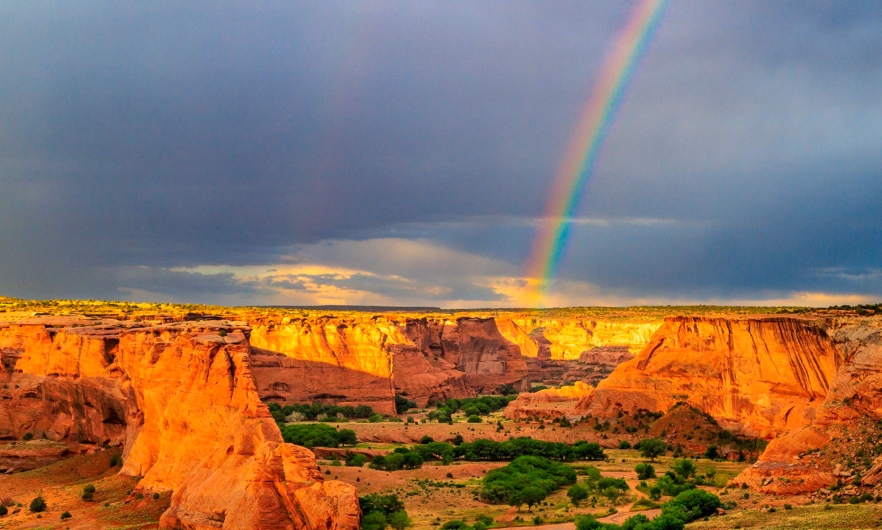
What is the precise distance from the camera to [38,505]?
1816 inches

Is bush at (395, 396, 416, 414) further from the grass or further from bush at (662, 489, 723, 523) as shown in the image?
the grass

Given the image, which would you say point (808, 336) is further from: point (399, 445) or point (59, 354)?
point (59, 354)

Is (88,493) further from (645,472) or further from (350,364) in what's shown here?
(350,364)

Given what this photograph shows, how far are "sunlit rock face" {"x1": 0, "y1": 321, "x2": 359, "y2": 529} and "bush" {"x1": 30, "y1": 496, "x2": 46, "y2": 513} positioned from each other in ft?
14.3

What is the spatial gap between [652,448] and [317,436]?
2711 centimetres

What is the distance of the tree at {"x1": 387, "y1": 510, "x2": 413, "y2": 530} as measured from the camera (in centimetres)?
4403

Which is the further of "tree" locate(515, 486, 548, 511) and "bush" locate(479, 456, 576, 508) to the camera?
"bush" locate(479, 456, 576, 508)

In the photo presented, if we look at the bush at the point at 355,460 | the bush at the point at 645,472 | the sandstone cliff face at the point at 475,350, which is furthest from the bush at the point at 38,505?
the sandstone cliff face at the point at 475,350

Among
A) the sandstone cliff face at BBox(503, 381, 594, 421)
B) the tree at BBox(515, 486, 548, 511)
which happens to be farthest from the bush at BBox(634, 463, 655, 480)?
the sandstone cliff face at BBox(503, 381, 594, 421)

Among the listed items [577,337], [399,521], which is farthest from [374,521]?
[577,337]

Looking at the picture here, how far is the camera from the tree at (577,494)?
5406cm

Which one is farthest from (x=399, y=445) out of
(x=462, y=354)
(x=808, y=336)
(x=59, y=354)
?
(x=462, y=354)

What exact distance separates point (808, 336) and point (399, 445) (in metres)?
34.3

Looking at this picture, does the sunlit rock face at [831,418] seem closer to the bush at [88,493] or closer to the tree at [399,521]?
the tree at [399,521]
